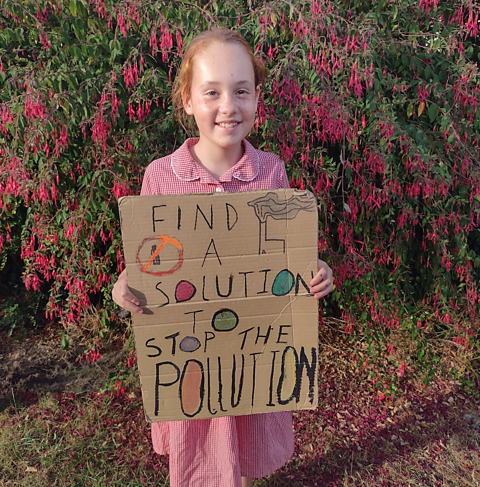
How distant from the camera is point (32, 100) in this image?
1659mm

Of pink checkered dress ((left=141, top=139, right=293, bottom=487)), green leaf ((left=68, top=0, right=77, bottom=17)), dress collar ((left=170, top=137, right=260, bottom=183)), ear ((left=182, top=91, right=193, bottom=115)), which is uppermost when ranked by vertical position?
green leaf ((left=68, top=0, right=77, bottom=17))

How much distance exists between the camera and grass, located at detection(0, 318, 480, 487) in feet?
6.37

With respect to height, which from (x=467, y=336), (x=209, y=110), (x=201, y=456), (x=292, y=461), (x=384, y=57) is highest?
(x=384, y=57)

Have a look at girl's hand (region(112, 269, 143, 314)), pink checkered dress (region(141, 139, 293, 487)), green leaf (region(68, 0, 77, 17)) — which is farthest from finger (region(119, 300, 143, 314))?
green leaf (region(68, 0, 77, 17))

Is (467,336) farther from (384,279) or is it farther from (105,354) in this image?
(105,354)

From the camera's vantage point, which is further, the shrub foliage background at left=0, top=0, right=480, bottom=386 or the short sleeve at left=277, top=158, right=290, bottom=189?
the shrub foliage background at left=0, top=0, right=480, bottom=386

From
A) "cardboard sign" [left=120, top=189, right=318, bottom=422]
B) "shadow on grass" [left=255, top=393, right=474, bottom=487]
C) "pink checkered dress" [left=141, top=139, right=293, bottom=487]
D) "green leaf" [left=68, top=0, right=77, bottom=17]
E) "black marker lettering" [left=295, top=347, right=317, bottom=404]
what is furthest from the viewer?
"shadow on grass" [left=255, top=393, right=474, bottom=487]

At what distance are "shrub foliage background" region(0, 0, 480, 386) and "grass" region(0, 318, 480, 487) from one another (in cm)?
33

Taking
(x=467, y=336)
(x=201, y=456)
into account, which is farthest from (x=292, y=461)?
(x=467, y=336)

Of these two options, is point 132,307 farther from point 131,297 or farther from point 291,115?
point 291,115

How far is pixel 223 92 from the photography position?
121 centimetres

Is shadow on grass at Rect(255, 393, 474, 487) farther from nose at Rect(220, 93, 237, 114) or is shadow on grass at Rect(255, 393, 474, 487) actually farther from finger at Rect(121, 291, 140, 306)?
nose at Rect(220, 93, 237, 114)

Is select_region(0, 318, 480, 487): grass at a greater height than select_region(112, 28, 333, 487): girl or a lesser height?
lesser

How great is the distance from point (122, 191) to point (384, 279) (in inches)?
59.8
